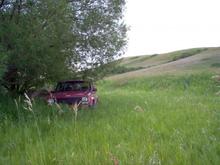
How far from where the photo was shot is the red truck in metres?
15.0

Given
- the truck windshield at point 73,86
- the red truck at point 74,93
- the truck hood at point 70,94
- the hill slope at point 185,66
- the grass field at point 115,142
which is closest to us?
the grass field at point 115,142

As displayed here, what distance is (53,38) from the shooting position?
12828mm

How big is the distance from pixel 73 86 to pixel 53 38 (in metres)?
4.43

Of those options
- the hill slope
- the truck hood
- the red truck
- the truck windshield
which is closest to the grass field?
the red truck

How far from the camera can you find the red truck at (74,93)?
1501cm

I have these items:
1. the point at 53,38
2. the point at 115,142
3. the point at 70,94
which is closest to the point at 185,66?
the point at 70,94

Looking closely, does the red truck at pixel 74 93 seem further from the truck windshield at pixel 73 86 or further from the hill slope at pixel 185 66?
the hill slope at pixel 185 66

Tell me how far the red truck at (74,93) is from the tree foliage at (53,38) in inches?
25.9

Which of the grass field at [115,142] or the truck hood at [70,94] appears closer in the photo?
the grass field at [115,142]

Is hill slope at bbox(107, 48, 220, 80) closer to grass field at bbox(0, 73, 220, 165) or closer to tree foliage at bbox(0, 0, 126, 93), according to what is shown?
tree foliage at bbox(0, 0, 126, 93)

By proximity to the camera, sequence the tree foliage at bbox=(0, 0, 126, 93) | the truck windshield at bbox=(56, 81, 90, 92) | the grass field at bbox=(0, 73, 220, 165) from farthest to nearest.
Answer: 1. the truck windshield at bbox=(56, 81, 90, 92)
2. the tree foliage at bbox=(0, 0, 126, 93)
3. the grass field at bbox=(0, 73, 220, 165)

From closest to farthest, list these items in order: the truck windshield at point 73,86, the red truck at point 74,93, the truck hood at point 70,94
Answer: the red truck at point 74,93 < the truck hood at point 70,94 < the truck windshield at point 73,86

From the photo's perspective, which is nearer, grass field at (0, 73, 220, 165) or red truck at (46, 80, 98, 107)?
grass field at (0, 73, 220, 165)

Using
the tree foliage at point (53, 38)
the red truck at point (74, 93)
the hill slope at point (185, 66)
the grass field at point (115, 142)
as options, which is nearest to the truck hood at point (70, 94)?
the red truck at point (74, 93)
